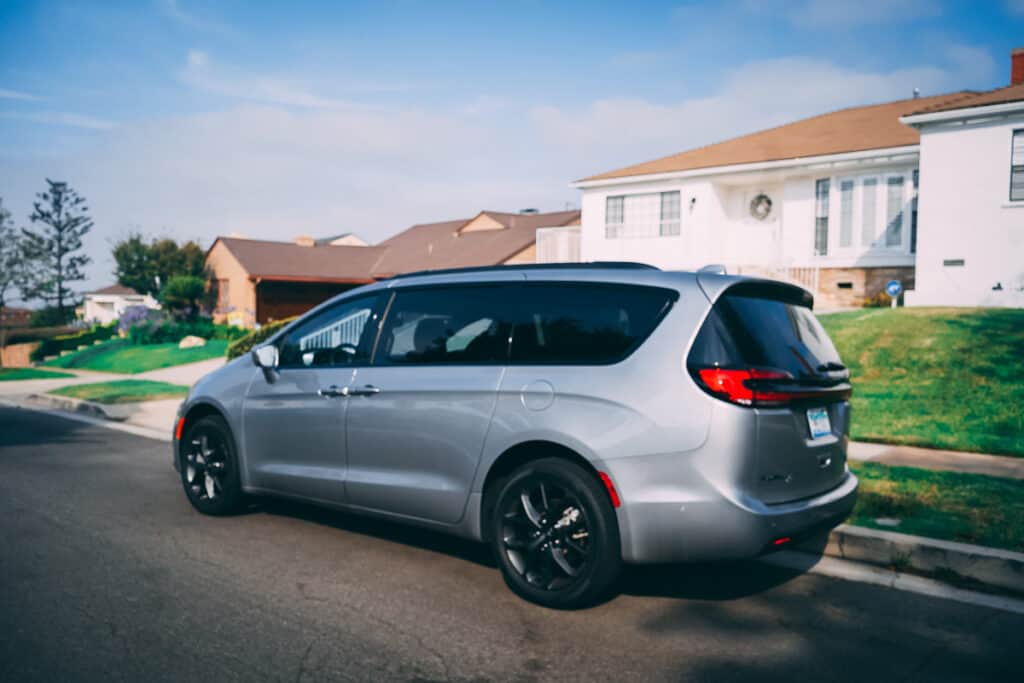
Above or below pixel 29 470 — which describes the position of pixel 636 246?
above

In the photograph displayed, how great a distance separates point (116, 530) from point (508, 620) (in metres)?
3.38

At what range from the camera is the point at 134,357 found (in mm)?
25438

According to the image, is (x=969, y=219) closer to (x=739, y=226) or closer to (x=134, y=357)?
(x=739, y=226)

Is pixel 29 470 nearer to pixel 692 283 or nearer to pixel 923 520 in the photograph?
pixel 692 283

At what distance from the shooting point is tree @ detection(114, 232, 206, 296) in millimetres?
45219

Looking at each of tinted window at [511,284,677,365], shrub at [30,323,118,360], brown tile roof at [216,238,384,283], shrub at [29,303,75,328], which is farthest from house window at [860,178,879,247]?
shrub at [29,303,75,328]

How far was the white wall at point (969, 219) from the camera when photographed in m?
17.8

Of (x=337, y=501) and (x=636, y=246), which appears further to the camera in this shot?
(x=636, y=246)

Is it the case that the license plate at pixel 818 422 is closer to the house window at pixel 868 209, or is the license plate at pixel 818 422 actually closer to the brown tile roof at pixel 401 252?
the house window at pixel 868 209

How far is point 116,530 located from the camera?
5.90 metres

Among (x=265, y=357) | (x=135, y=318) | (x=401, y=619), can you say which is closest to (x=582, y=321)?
(x=401, y=619)

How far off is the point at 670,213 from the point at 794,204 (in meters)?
3.73

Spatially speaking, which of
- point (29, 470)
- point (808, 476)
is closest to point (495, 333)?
point (808, 476)

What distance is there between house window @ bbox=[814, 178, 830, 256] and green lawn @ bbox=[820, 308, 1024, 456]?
851 cm
